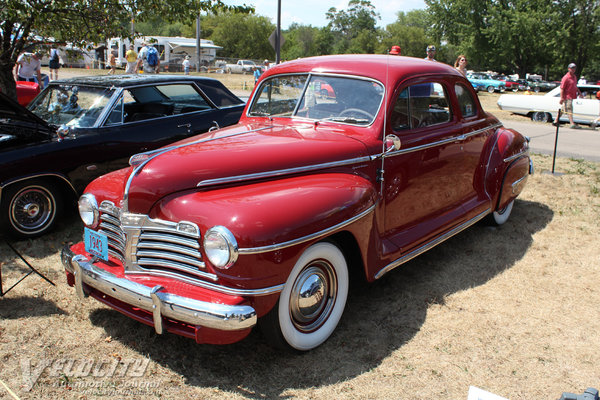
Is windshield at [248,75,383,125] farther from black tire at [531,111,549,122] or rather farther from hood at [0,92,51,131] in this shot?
black tire at [531,111,549,122]

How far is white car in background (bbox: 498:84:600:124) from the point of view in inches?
561

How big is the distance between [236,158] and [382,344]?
1.57m

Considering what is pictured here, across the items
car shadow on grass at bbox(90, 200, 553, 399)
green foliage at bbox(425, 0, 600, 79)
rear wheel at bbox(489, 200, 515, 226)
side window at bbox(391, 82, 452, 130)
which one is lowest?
car shadow on grass at bbox(90, 200, 553, 399)

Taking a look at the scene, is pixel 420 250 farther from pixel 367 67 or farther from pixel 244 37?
pixel 244 37

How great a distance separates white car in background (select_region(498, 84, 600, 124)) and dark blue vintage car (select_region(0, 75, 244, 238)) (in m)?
11.6

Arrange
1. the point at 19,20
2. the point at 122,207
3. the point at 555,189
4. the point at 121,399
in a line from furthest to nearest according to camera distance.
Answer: the point at 555,189, the point at 19,20, the point at 122,207, the point at 121,399

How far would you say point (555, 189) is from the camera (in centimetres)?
720

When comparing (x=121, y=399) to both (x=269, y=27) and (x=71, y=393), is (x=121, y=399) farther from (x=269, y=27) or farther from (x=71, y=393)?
(x=269, y=27)

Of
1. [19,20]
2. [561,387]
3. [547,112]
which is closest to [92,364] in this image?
[561,387]

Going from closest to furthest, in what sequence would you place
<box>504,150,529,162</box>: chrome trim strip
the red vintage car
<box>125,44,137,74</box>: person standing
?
1. the red vintage car
2. <box>504,150,529,162</box>: chrome trim strip
3. <box>125,44,137,74</box>: person standing

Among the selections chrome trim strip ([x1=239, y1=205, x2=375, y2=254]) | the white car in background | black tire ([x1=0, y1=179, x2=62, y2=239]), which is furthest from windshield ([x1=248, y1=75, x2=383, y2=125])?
the white car in background

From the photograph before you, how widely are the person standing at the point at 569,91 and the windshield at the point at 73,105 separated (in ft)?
38.0

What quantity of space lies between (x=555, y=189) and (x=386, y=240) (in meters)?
4.52

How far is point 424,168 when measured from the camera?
418 cm
